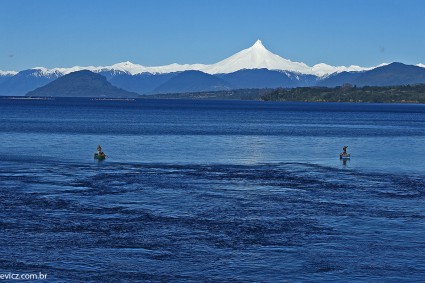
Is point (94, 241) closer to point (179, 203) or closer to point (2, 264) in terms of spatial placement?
point (2, 264)

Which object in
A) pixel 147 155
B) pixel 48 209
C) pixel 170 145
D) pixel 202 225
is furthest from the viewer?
pixel 170 145

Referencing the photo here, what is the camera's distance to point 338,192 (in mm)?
64500

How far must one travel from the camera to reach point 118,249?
42000mm

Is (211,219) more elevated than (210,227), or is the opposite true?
(211,219)

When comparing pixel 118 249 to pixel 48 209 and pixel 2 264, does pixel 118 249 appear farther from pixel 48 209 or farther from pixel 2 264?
pixel 48 209

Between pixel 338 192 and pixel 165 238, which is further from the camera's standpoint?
pixel 338 192

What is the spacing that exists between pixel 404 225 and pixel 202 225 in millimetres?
14533

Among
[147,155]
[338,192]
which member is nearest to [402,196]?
[338,192]

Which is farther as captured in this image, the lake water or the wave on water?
the lake water

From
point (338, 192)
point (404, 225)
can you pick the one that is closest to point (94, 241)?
point (404, 225)

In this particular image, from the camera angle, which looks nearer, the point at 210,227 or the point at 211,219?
the point at 210,227

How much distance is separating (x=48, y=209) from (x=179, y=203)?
10631mm

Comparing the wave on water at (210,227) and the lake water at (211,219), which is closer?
the wave on water at (210,227)

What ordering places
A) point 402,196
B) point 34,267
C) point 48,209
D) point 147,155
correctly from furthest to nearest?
point 147,155, point 402,196, point 48,209, point 34,267
